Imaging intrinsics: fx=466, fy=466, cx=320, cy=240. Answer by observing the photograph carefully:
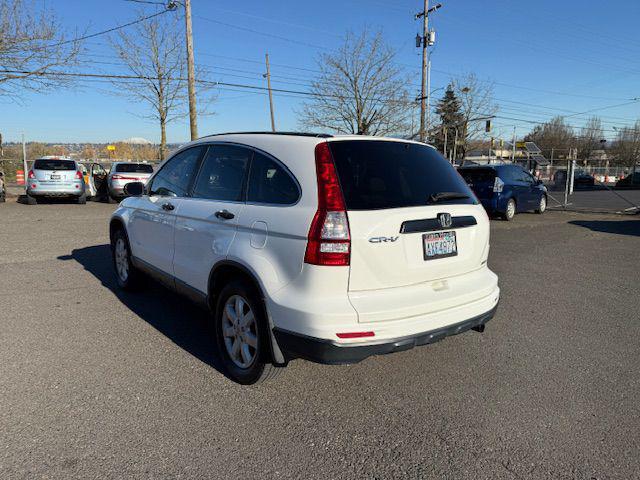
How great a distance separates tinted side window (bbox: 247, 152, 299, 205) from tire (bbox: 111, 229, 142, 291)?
2.64 m

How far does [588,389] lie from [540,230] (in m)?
9.04

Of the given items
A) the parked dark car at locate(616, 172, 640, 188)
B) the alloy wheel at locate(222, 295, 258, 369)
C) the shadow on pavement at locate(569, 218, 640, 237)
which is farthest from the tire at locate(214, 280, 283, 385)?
the parked dark car at locate(616, 172, 640, 188)

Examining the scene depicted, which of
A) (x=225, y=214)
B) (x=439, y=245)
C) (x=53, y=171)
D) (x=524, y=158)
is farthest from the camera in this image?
(x=524, y=158)

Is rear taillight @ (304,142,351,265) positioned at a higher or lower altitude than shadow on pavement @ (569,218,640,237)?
higher

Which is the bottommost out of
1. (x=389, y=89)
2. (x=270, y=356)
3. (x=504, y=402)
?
(x=504, y=402)

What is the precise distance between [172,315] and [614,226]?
11.8 meters

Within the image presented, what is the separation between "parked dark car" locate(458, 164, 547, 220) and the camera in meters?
12.9

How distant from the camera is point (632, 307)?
5.13m

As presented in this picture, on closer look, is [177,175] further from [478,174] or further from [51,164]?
[51,164]

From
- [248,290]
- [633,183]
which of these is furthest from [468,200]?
[633,183]

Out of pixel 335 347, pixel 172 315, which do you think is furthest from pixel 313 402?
pixel 172 315

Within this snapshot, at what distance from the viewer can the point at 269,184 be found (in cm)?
306

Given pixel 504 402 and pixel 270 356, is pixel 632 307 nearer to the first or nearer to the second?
pixel 504 402

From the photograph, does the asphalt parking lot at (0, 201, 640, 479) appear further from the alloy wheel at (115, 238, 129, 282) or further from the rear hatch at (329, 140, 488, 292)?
the rear hatch at (329, 140, 488, 292)
